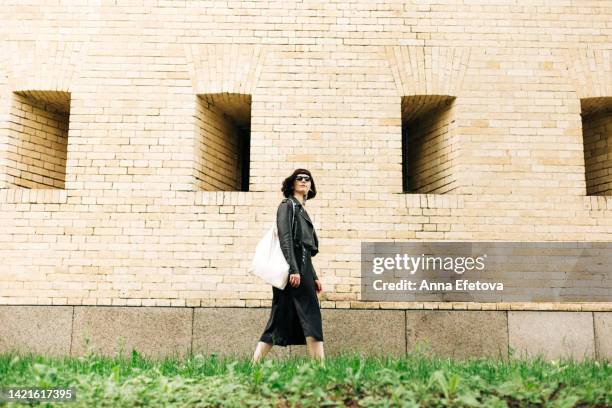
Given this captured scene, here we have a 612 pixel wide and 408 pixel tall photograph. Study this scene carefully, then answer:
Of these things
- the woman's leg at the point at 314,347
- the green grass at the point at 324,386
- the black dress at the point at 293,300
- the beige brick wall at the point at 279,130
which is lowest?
the green grass at the point at 324,386

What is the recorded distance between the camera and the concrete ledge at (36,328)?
6703 millimetres

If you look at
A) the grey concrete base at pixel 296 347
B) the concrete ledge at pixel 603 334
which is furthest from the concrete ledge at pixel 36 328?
the concrete ledge at pixel 603 334

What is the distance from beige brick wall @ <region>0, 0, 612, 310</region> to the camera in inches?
271

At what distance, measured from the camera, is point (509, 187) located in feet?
23.2

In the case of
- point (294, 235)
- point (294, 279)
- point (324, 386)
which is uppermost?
point (294, 235)

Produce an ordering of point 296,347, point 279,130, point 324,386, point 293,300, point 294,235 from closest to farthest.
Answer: point 324,386 → point 293,300 → point 294,235 → point 296,347 → point 279,130

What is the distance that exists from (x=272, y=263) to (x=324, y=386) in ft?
5.19

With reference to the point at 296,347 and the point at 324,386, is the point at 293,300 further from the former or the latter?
the point at 324,386

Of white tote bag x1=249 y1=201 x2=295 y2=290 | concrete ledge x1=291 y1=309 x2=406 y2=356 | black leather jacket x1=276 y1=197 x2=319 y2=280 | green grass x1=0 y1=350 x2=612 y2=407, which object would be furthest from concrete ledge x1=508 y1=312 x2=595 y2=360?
white tote bag x1=249 y1=201 x2=295 y2=290

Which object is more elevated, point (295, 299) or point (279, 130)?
point (279, 130)

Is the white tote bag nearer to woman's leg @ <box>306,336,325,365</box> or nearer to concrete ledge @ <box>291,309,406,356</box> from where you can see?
woman's leg @ <box>306,336,325,365</box>

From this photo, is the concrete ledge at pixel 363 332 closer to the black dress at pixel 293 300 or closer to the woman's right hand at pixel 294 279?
the black dress at pixel 293 300

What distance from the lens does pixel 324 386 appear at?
4.35 meters

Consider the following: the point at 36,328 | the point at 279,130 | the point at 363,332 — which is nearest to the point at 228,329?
the point at 363,332
